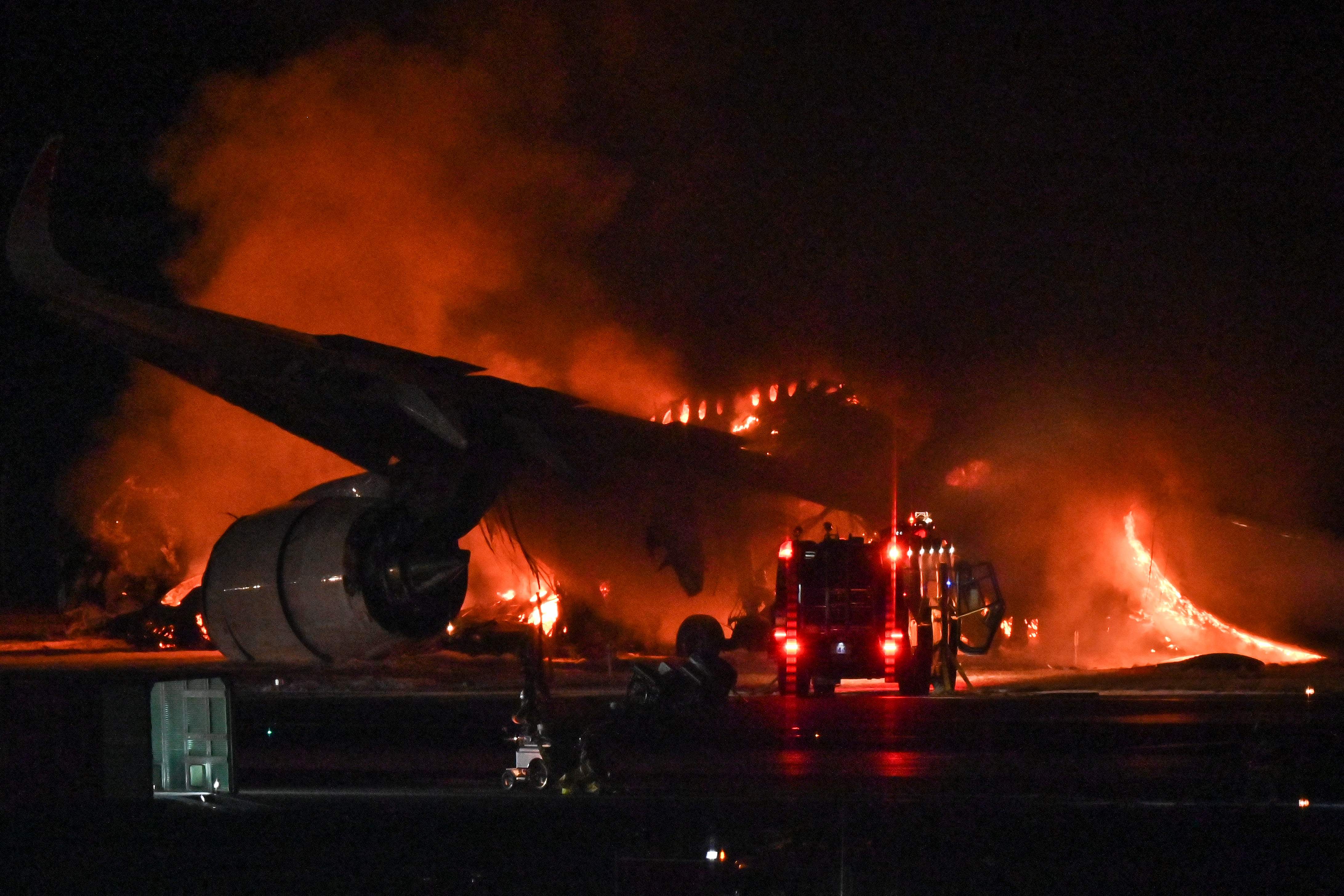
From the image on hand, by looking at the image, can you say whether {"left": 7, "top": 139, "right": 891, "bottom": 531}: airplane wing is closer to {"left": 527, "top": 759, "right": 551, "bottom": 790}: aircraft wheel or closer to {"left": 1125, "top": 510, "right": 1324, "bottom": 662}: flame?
{"left": 527, "top": 759, "right": 551, "bottom": 790}: aircraft wheel

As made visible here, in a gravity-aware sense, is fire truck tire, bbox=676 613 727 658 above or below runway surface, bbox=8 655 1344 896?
above

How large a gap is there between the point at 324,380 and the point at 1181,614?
18.1m

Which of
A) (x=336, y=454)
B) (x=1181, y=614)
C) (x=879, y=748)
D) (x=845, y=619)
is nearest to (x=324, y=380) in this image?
(x=336, y=454)

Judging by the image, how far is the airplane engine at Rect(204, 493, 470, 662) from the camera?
11.1 m

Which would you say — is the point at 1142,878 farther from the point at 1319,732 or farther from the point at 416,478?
the point at 1319,732

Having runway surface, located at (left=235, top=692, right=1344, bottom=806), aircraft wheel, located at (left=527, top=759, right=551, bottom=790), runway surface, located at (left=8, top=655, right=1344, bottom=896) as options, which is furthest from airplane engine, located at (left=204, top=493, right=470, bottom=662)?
aircraft wheel, located at (left=527, top=759, right=551, bottom=790)

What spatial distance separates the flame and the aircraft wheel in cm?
1593

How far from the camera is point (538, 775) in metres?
10.9

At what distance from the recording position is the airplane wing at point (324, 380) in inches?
436

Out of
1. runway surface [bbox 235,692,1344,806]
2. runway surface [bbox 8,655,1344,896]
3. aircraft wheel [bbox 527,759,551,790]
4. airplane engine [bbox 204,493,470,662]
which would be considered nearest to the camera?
runway surface [bbox 8,655,1344,896]

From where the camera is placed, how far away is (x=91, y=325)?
1152 centimetres

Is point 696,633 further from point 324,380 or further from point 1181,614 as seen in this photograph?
point 324,380

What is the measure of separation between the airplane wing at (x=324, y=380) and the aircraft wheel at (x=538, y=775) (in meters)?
1.93

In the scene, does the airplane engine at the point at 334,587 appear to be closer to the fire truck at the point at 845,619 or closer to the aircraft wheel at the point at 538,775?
the aircraft wheel at the point at 538,775
